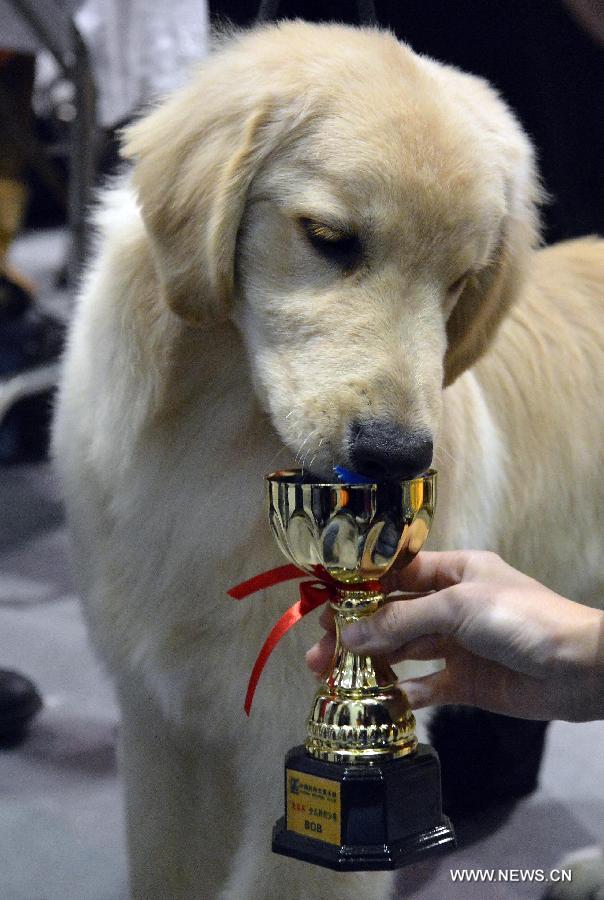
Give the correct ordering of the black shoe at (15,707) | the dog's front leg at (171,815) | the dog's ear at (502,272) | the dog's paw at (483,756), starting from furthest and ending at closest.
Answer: the black shoe at (15,707), the dog's paw at (483,756), the dog's front leg at (171,815), the dog's ear at (502,272)

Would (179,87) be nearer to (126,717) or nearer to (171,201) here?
(171,201)

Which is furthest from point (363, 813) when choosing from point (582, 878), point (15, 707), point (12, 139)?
point (12, 139)

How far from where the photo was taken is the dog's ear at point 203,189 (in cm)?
101

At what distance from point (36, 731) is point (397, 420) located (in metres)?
1.28

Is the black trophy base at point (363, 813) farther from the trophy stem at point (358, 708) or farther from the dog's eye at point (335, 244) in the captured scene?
the dog's eye at point (335, 244)

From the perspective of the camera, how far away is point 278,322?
100cm

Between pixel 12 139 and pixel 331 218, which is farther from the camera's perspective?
pixel 12 139

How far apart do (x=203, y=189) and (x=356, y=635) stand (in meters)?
0.44

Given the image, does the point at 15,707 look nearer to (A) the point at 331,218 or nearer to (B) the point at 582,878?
(B) the point at 582,878

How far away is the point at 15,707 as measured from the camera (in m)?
1.89

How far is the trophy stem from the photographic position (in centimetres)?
90

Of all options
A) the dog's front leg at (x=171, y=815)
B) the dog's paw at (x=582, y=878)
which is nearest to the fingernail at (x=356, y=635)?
the dog's front leg at (x=171, y=815)

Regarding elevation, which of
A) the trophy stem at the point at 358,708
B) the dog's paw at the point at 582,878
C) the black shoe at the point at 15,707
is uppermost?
the trophy stem at the point at 358,708

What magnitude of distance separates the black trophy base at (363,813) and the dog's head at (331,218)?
249 mm
